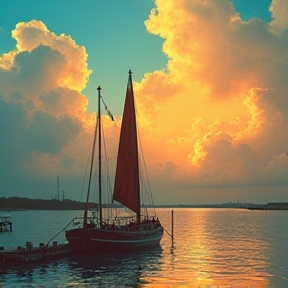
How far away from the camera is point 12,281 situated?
3178 centimetres

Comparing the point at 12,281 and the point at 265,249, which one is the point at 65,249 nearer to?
the point at 12,281

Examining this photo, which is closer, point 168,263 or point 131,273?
point 131,273

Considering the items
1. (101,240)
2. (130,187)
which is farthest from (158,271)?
(130,187)

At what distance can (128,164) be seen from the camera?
55.2m

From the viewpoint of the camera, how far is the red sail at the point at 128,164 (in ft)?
179

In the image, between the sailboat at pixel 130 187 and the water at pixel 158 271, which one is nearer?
the water at pixel 158 271

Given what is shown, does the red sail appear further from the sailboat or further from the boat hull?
the boat hull

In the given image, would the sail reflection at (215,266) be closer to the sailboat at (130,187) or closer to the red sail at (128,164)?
the sailboat at (130,187)

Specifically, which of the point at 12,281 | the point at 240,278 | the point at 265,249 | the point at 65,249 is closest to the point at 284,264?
the point at 240,278

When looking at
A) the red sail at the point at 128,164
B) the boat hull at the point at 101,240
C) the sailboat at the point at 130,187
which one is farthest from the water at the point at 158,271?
the red sail at the point at 128,164

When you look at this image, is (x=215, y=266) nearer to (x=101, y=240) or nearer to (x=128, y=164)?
(x=101, y=240)

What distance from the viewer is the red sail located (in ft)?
179

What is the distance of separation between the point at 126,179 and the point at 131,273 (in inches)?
769

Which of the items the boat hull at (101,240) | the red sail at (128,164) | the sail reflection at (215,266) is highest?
the red sail at (128,164)
